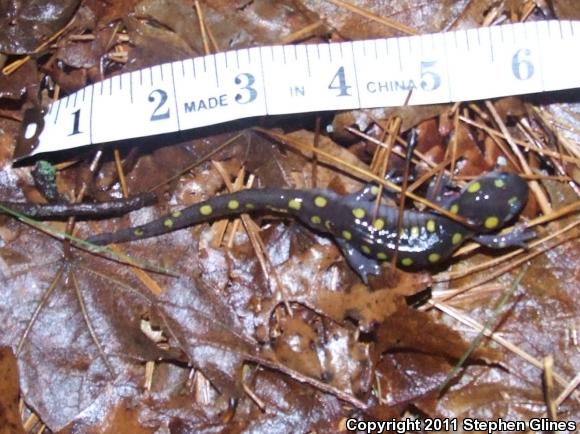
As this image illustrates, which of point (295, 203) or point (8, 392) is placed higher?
point (295, 203)

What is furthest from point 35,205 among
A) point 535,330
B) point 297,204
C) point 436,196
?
point 535,330

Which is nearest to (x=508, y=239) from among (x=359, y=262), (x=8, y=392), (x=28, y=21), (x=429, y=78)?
(x=359, y=262)

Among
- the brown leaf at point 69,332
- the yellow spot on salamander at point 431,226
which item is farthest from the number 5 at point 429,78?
the brown leaf at point 69,332

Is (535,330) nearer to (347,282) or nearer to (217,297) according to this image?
(347,282)

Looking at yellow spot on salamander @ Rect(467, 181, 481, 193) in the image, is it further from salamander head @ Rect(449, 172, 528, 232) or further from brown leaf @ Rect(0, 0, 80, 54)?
brown leaf @ Rect(0, 0, 80, 54)

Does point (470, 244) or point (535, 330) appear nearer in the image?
point (535, 330)

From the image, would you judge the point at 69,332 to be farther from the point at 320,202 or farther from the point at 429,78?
the point at 429,78

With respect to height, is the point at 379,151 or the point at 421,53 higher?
the point at 421,53
